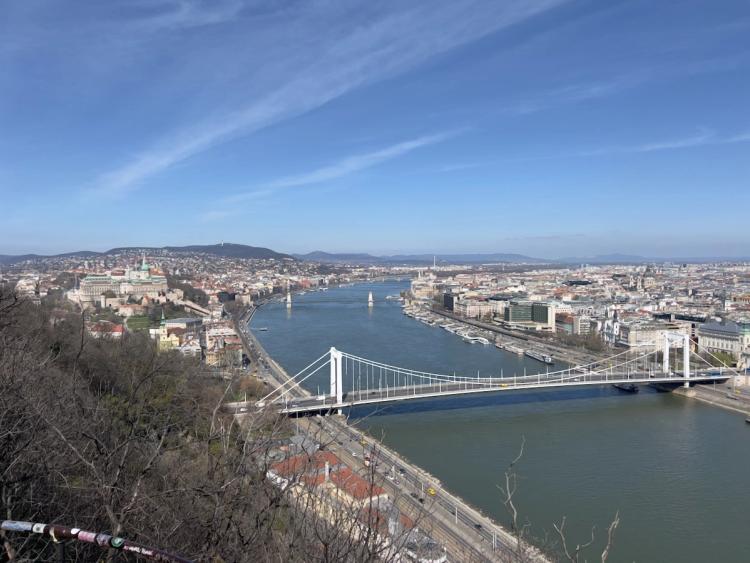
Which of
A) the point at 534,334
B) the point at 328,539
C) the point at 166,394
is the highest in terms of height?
the point at 328,539

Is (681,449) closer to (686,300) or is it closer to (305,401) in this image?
(305,401)

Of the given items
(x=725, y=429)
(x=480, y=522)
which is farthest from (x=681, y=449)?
(x=480, y=522)

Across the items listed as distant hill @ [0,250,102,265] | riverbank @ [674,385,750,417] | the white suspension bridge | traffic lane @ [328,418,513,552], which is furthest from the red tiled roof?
distant hill @ [0,250,102,265]

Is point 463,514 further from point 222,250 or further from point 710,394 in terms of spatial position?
point 222,250

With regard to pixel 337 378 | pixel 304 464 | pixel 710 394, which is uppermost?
pixel 304 464

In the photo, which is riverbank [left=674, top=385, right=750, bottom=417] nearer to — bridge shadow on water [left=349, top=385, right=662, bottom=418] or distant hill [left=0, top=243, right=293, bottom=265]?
bridge shadow on water [left=349, top=385, right=662, bottom=418]

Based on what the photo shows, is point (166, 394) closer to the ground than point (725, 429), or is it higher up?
higher up

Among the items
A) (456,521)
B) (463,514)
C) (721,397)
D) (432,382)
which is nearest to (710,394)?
(721,397)

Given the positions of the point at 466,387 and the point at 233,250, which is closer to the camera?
the point at 466,387
